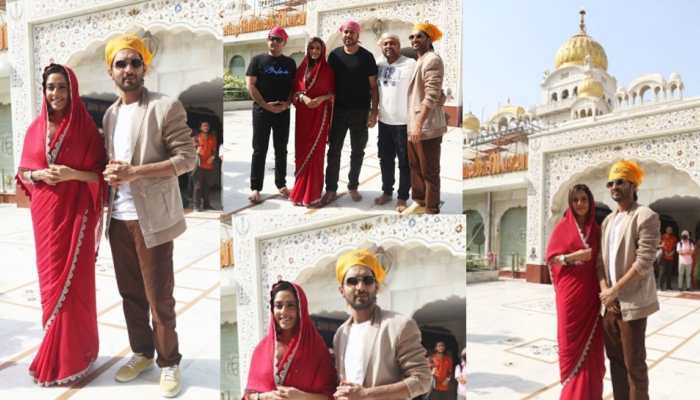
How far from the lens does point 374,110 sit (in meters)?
1.59

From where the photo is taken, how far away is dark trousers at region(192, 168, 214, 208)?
10.1 ft

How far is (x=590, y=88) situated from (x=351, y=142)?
336 inches

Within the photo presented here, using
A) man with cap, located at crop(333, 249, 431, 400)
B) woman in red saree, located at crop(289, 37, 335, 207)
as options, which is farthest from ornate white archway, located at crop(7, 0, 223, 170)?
man with cap, located at crop(333, 249, 431, 400)

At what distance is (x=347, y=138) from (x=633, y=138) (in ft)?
7.51

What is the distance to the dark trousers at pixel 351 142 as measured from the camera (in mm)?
1599

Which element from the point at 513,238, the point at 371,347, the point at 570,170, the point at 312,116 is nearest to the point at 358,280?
the point at 371,347

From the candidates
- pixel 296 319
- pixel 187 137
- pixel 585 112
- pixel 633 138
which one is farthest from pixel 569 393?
pixel 585 112

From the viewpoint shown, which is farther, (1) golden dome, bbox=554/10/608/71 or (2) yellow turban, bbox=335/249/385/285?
(1) golden dome, bbox=554/10/608/71

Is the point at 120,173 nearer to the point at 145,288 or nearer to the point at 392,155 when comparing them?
the point at 145,288

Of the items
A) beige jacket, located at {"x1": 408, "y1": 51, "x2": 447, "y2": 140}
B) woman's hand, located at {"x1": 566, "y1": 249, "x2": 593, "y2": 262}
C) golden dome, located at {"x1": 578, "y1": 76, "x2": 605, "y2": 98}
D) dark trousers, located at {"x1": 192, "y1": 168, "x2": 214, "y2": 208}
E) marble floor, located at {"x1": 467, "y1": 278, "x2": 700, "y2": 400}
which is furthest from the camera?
golden dome, located at {"x1": 578, "y1": 76, "x2": 605, "y2": 98}

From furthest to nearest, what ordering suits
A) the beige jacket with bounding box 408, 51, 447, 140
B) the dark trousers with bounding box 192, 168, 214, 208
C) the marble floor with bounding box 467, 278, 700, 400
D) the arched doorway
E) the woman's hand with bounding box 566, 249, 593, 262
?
the arched doorway → the dark trousers with bounding box 192, 168, 214, 208 → the marble floor with bounding box 467, 278, 700, 400 → the woman's hand with bounding box 566, 249, 593, 262 → the beige jacket with bounding box 408, 51, 447, 140

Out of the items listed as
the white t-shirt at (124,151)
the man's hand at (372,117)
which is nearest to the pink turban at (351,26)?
the man's hand at (372,117)

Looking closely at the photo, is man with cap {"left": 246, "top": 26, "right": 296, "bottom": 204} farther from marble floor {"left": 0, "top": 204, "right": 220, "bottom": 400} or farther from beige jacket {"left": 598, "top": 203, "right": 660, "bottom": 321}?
beige jacket {"left": 598, "top": 203, "right": 660, "bottom": 321}

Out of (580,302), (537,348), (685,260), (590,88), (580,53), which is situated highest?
(580,53)
